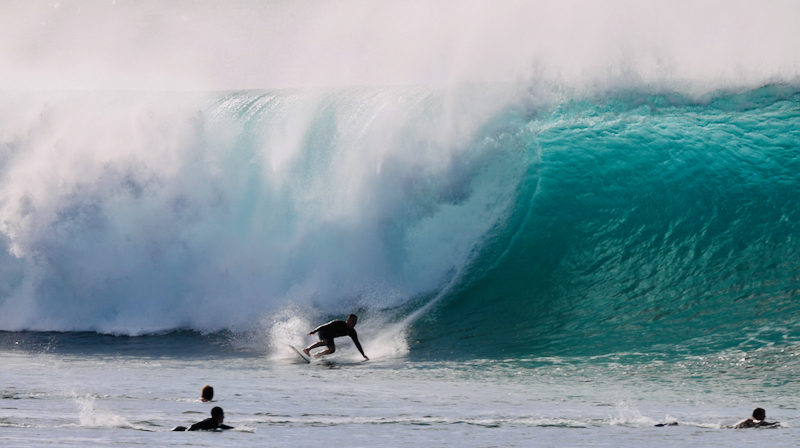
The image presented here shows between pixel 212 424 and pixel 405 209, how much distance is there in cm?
688

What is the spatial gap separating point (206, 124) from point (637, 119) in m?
7.69

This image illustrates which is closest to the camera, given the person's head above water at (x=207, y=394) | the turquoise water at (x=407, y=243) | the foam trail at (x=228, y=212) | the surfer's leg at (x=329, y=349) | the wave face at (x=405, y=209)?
the person's head above water at (x=207, y=394)

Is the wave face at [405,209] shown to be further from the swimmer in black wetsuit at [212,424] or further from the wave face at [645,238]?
the swimmer in black wetsuit at [212,424]

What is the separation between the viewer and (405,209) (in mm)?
12633

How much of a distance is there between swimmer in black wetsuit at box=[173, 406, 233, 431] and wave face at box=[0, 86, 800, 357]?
451 centimetres

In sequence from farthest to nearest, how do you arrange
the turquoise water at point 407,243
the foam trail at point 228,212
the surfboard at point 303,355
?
the foam trail at point 228,212 → the surfboard at point 303,355 → the turquoise water at point 407,243

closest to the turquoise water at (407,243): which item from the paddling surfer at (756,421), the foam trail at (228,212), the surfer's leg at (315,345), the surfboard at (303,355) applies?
the foam trail at (228,212)

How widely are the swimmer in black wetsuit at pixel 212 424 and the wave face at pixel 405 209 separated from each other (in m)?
4.51

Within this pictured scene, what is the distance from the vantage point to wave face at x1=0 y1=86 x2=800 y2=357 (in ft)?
37.6

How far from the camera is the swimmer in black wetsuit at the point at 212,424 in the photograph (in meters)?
6.10

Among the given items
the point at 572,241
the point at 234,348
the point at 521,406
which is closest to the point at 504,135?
the point at 572,241

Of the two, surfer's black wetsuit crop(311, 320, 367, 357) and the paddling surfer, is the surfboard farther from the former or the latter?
the paddling surfer

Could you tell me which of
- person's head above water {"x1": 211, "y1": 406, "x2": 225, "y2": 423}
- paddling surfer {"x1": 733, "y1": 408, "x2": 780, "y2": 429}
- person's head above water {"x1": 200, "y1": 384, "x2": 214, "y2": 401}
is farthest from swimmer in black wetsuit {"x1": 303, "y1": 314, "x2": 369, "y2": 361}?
paddling surfer {"x1": 733, "y1": 408, "x2": 780, "y2": 429}

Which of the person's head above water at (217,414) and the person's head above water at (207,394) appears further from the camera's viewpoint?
the person's head above water at (207,394)
